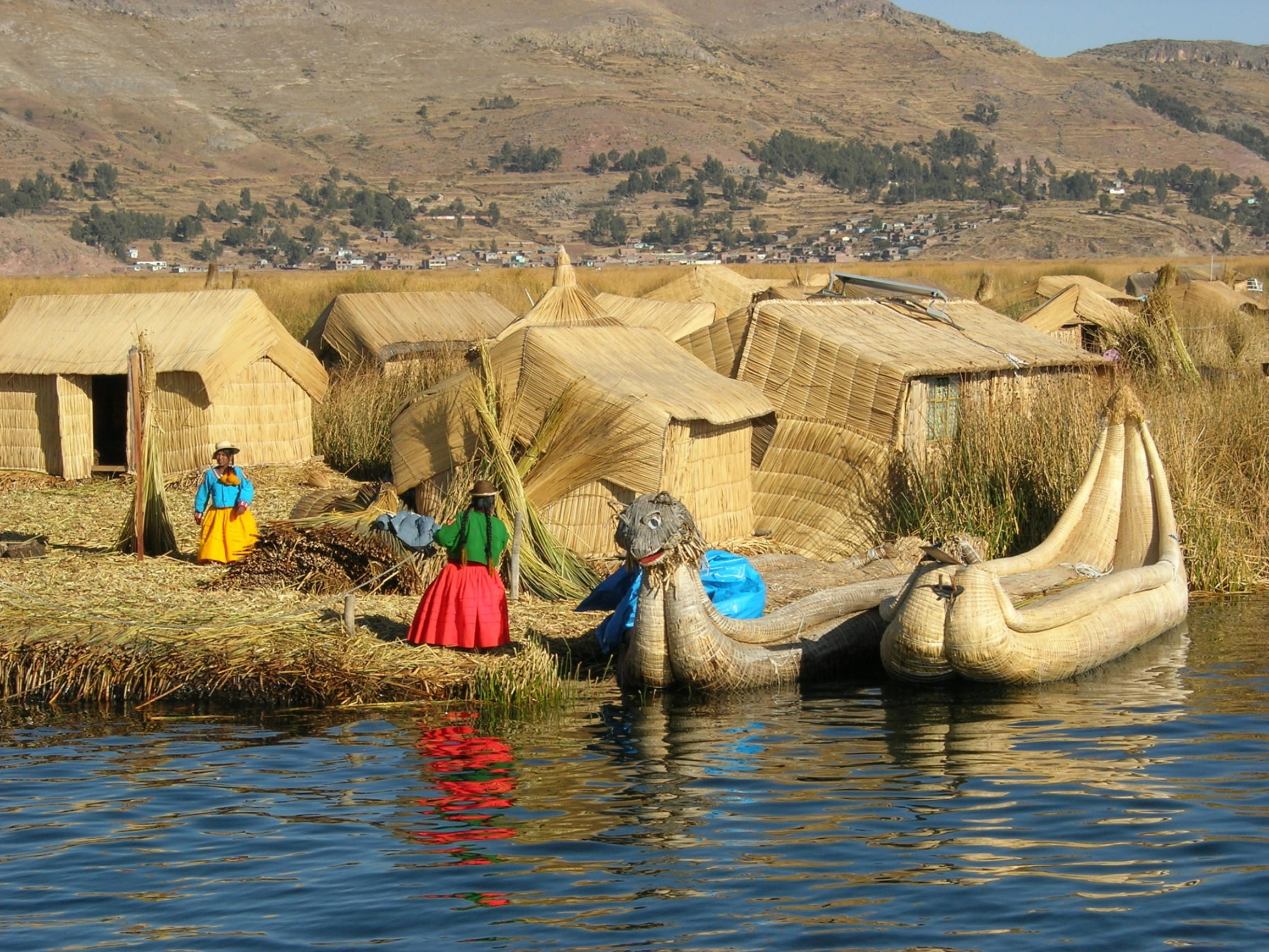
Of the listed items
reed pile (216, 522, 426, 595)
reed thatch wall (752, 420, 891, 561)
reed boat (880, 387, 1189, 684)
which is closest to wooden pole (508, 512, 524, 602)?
reed pile (216, 522, 426, 595)

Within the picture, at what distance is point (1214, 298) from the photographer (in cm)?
2477

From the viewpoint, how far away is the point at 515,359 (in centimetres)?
1227

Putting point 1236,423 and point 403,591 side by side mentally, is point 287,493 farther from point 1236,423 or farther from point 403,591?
point 1236,423

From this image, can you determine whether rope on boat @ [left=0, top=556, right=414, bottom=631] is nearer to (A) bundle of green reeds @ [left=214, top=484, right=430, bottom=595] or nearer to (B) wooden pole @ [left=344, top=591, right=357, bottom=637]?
(B) wooden pole @ [left=344, top=591, right=357, bottom=637]

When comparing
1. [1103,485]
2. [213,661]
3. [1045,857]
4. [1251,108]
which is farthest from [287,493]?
[1251,108]

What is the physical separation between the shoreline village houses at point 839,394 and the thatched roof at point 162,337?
13.7 ft

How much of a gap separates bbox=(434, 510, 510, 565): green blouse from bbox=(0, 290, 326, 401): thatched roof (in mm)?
6639

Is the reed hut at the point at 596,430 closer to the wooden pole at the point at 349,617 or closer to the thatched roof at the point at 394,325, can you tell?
the wooden pole at the point at 349,617

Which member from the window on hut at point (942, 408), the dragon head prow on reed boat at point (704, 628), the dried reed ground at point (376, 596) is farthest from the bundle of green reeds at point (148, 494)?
the window on hut at point (942, 408)

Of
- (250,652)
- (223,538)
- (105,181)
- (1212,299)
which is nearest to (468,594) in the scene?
(250,652)

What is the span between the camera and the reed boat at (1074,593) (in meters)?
8.84

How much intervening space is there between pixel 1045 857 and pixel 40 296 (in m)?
14.0

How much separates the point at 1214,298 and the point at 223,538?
57.5 feet

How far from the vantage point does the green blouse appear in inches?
368
